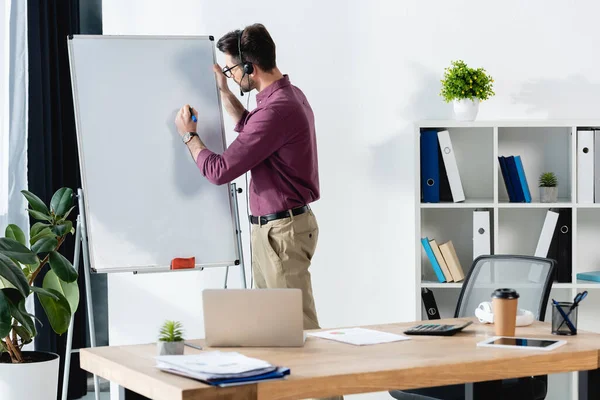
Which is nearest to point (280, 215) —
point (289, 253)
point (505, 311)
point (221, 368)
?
point (289, 253)

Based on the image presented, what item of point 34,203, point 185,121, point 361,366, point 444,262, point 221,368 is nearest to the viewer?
point 221,368

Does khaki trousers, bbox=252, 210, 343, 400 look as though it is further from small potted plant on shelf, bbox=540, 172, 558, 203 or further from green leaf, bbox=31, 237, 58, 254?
small potted plant on shelf, bbox=540, 172, 558, 203

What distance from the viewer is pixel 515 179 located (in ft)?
13.7

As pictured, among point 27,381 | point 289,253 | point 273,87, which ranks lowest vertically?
point 27,381

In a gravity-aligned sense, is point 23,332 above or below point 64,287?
below

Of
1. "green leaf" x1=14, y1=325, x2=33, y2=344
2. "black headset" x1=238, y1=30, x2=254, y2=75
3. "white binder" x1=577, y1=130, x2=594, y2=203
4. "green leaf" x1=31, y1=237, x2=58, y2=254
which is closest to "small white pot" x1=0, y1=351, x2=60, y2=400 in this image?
"green leaf" x1=14, y1=325, x2=33, y2=344

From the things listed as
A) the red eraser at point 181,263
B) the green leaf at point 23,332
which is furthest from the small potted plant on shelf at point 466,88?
the green leaf at point 23,332

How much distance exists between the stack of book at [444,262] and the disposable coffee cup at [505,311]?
1.79m

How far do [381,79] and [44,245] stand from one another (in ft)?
6.28

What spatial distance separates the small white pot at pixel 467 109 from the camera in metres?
4.14

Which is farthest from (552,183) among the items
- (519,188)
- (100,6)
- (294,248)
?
(100,6)

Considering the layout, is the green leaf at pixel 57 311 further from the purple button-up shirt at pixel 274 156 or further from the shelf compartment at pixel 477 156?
the shelf compartment at pixel 477 156

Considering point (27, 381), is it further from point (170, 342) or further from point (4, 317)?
point (170, 342)

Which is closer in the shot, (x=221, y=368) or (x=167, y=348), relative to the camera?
(x=221, y=368)
